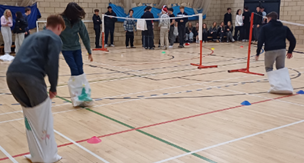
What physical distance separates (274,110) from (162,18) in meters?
9.06

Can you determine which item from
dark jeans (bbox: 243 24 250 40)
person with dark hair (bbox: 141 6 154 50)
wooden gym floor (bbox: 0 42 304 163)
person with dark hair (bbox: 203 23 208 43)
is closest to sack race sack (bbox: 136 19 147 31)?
person with dark hair (bbox: 141 6 154 50)

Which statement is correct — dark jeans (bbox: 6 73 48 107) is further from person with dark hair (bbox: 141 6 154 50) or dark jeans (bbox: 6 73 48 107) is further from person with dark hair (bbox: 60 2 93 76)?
person with dark hair (bbox: 141 6 154 50)

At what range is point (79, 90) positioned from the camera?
515cm

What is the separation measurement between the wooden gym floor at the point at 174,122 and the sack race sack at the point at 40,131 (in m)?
0.23

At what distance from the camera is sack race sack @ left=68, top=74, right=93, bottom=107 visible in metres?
5.08

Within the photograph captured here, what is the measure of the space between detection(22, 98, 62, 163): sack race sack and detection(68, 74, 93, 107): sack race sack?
1.95 meters

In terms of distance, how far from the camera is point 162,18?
1347 cm

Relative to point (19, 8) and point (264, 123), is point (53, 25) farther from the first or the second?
point (19, 8)

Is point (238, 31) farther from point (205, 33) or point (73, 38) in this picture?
point (73, 38)

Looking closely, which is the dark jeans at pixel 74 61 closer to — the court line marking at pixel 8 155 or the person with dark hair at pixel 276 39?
the court line marking at pixel 8 155

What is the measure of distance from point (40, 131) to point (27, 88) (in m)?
0.43

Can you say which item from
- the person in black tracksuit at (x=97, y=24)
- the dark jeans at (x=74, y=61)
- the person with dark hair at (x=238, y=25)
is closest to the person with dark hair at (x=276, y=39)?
the dark jeans at (x=74, y=61)

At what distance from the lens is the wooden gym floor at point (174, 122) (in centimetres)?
347

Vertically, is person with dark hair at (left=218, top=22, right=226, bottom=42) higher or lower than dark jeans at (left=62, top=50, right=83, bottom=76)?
higher
